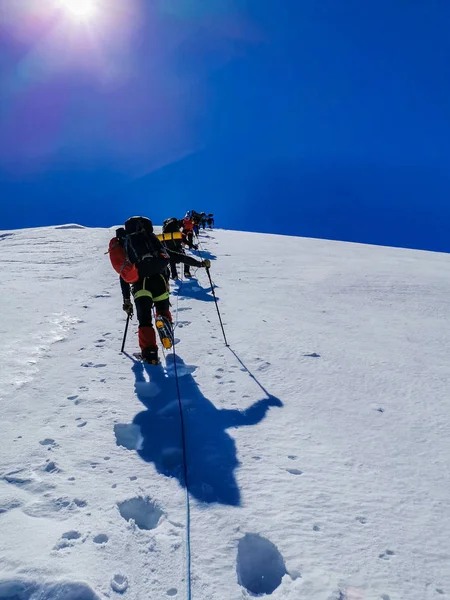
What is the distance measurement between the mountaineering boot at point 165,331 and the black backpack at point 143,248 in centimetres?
66

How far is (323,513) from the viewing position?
253 centimetres

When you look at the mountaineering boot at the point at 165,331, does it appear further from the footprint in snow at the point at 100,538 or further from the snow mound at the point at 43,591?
the snow mound at the point at 43,591

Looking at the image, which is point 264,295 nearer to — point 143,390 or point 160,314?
point 160,314

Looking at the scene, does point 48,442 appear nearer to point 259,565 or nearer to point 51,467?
point 51,467

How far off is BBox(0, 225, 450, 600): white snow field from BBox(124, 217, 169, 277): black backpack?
4.37 ft

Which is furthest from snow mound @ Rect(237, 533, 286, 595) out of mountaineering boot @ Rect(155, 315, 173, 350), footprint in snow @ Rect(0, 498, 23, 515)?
mountaineering boot @ Rect(155, 315, 173, 350)

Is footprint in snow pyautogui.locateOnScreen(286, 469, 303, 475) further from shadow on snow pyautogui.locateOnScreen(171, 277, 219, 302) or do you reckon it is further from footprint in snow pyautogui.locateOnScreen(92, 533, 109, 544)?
shadow on snow pyautogui.locateOnScreen(171, 277, 219, 302)

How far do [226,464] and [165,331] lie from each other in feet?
8.45

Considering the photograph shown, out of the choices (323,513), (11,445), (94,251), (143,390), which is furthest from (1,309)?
(94,251)

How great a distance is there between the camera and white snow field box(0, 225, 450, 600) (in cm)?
210

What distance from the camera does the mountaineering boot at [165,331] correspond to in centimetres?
530

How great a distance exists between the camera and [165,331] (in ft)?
17.5


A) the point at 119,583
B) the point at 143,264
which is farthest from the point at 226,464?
the point at 143,264

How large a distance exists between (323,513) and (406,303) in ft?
26.4
